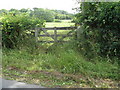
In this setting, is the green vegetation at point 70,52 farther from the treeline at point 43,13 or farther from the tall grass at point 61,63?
the treeline at point 43,13

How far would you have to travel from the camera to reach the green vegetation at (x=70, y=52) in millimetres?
4488

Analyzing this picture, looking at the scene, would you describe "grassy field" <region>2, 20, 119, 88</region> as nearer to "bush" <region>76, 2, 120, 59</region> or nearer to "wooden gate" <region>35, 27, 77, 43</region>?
"bush" <region>76, 2, 120, 59</region>

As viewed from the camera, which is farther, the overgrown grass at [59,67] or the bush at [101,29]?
the bush at [101,29]

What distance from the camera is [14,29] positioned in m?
7.41

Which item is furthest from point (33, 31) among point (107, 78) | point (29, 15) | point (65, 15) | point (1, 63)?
point (107, 78)

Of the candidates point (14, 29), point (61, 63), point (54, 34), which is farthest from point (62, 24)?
point (61, 63)

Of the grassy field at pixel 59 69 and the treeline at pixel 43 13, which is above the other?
the treeline at pixel 43 13

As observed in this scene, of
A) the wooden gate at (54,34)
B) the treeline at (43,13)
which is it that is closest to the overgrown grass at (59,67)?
the wooden gate at (54,34)

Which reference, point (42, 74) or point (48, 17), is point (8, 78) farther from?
point (48, 17)

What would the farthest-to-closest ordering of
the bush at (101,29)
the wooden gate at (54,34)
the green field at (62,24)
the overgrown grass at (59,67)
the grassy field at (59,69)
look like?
the green field at (62,24)
the wooden gate at (54,34)
the bush at (101,29)
the overgrown grass at (59,67)
the grassy field at (59,69)

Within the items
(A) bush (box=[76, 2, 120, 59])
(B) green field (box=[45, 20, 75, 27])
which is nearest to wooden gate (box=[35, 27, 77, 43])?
(B) green field (box=[45, 20, 75, 27])

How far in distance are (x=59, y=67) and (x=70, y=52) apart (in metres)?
1.04

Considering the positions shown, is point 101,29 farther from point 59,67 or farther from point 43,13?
point 43,13

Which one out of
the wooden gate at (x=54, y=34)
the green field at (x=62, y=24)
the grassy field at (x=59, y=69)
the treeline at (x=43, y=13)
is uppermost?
the treeline at (x=43, y=13)
